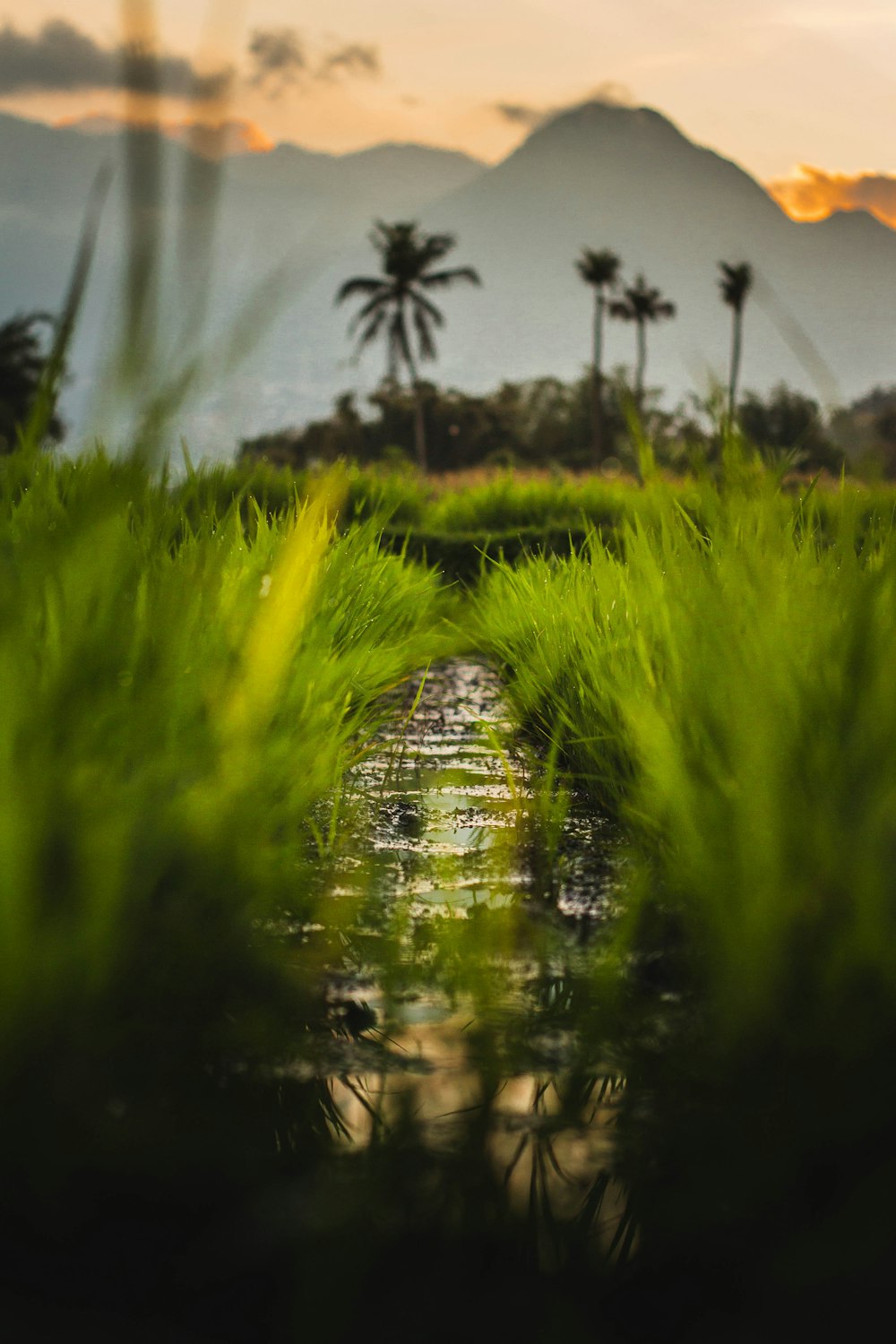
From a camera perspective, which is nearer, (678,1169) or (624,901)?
(678,1169)

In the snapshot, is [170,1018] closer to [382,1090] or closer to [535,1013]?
[382,1090]

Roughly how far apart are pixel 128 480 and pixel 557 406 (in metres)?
63.3

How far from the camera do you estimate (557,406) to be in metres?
62.3

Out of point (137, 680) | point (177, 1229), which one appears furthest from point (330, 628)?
point (177, 1229)

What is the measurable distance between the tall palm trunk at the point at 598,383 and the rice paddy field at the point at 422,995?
52321 millimetres

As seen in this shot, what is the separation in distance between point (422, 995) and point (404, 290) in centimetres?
5339

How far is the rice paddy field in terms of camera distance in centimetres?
95

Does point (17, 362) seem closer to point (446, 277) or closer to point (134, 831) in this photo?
point (446, 277)

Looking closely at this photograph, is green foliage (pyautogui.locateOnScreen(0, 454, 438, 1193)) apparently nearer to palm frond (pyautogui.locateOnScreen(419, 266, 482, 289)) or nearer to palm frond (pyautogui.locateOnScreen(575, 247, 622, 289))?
palm frond (pyautogui.locateOnScreen(419, 266, 482, 289))

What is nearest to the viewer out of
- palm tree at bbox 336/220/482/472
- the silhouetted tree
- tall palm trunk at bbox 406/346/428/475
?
the silhouetted tree

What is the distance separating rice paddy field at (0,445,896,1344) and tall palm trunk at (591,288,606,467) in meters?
52.3

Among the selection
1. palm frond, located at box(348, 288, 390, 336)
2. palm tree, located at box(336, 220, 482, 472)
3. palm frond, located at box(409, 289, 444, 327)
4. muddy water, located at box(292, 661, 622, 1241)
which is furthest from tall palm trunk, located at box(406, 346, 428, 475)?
muddy water, located at box(292, 661, 622, 1241)

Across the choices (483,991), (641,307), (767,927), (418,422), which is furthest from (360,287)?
(767,927)

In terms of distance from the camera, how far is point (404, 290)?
51000 mm
